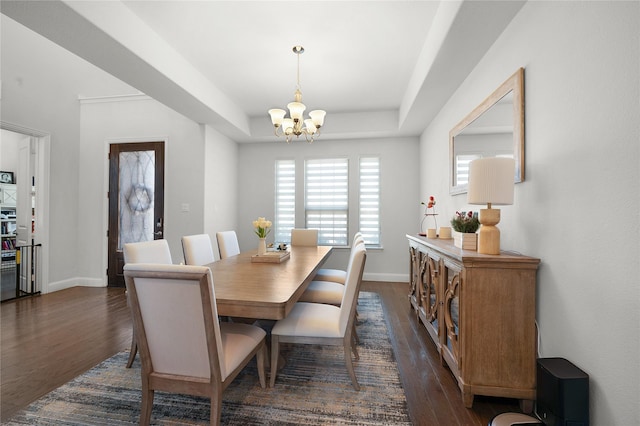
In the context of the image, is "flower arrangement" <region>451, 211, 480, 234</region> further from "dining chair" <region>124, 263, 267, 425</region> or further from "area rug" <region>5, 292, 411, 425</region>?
"dining chair" <region>124, 263, 267, 425</region>

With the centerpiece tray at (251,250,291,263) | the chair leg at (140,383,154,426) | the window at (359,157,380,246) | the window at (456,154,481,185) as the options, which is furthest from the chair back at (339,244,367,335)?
the window at (359,157,380,246)

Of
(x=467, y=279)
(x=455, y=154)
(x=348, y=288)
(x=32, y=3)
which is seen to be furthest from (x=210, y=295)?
(x=455, y=154)

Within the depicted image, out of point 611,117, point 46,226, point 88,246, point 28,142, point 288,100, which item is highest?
point 288,100

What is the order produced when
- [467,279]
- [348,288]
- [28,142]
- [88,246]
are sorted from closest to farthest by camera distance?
[467,279] < [348,288] < [28,142] < [88,246]

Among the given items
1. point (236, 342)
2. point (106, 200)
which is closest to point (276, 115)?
point (236, 342)

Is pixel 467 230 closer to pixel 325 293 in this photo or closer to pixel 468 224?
pixel 468 224

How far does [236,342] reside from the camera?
1.62 meters

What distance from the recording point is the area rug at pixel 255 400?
1.61 metres

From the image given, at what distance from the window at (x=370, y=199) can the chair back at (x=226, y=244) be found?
2.39 m

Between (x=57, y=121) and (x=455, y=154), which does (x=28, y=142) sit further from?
(x=455, y=154)

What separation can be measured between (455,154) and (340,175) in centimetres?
235

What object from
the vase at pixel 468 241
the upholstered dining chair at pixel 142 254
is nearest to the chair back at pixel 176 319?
the upholstered dining chair at pixel 142 254

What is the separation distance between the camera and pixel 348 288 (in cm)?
181

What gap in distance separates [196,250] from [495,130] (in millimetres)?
2893
